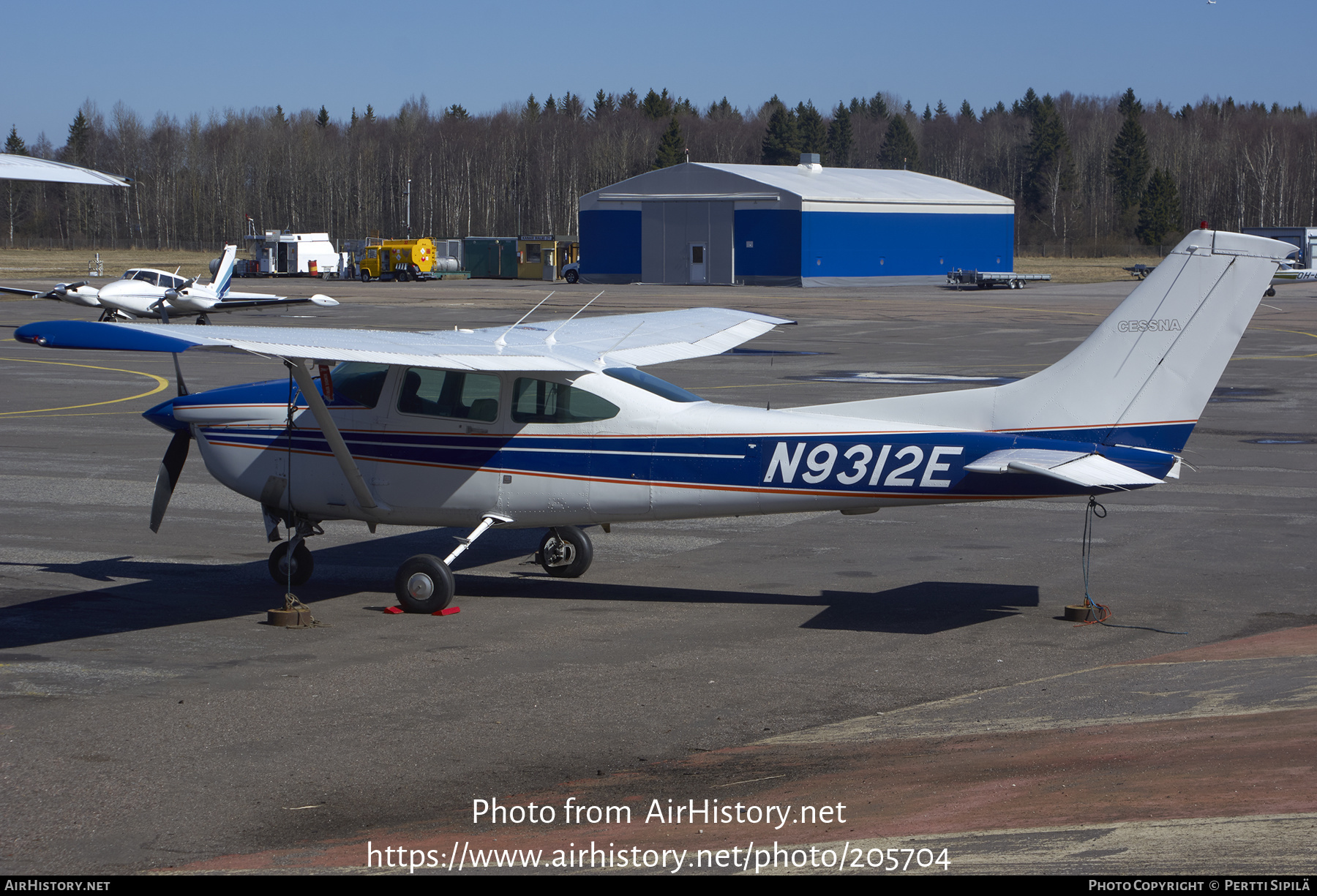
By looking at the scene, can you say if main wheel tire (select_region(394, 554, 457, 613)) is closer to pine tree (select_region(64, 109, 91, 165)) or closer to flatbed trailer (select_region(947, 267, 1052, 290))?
flatbed trailer (select_region(947, 267, 1052, 290))

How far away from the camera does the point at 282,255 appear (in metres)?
94.1

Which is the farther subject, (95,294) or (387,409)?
(95,294)

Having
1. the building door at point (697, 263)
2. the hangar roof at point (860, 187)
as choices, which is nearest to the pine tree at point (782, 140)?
the hangar roof at point (860, 187)

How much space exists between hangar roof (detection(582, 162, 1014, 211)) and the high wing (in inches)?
2497

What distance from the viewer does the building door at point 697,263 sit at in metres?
78.9

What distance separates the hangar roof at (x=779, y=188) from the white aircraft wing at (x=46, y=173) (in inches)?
2241

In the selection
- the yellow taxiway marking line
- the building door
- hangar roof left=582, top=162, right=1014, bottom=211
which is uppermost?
hangar roof left=582, top=162, right=1014, bottom=211

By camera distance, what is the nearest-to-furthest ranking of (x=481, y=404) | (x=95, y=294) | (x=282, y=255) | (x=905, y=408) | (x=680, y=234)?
(x=905, y=408) → (x=481, y=404) → (x=95, y=294) → (x=680, y=234) → (x=282, y=255)

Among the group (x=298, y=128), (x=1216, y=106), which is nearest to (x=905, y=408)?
(x=298, y=128)

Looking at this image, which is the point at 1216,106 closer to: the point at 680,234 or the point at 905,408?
the point at 680,234

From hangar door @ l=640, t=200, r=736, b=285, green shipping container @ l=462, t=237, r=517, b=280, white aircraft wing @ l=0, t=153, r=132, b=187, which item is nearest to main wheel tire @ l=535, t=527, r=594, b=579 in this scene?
white aircraft wing @ l=0, t=153, r=132, b=187

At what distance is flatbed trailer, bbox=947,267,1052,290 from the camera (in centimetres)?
7344

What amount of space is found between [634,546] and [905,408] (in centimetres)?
421

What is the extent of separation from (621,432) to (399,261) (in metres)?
80.0
